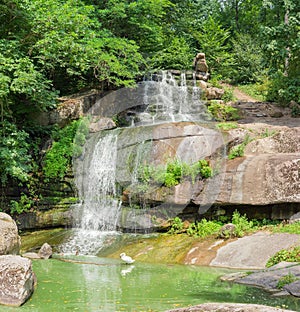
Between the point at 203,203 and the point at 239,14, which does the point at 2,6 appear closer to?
the point at 203,203

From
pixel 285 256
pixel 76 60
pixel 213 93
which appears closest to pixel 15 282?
pixel 285 256

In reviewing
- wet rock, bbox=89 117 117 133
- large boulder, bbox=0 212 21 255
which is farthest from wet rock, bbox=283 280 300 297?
wet rock, bbox=89 117 117 133

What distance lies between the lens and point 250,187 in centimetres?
1329

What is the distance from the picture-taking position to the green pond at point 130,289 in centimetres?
670

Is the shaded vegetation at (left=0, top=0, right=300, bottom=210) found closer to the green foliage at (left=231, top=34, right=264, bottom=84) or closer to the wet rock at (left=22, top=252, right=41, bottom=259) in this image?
the green foliage at (left=231, top=34, right=264, bottom=84)

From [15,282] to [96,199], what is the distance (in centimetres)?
887

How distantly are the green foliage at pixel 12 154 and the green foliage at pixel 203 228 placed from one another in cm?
604

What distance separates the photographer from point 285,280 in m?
7.70

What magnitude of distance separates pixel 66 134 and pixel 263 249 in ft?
33.5

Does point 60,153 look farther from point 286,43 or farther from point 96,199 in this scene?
point 286,43

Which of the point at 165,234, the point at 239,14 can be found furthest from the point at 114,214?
the point at 239,14

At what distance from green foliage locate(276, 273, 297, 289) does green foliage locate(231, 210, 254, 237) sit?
4.46 meters

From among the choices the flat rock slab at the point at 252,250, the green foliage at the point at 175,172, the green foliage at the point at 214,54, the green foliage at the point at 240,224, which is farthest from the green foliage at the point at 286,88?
the flat rock slab at the point at 252,250

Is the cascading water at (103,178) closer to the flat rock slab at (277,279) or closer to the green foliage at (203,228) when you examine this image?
the green foliage at (203,228)
